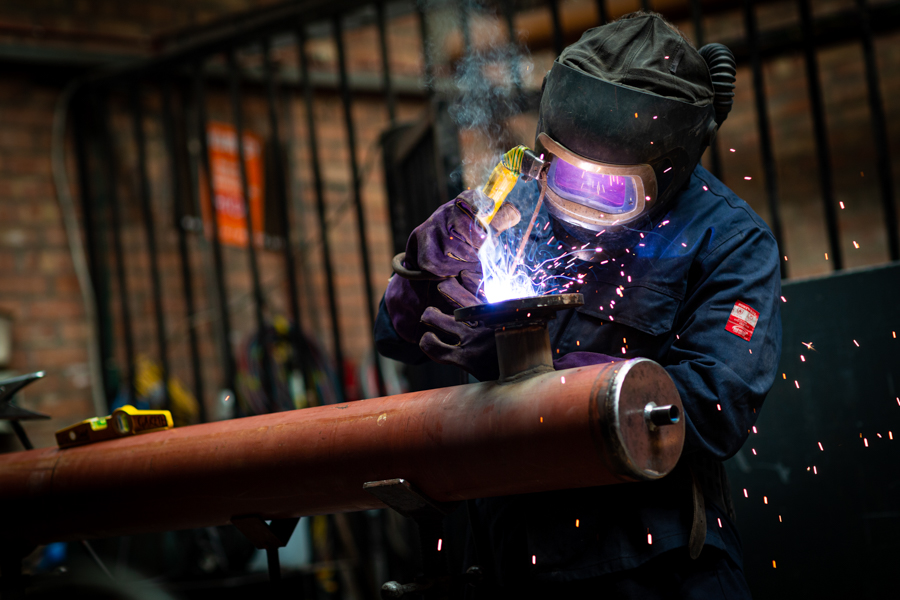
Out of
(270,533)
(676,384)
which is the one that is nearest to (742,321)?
(676,384)

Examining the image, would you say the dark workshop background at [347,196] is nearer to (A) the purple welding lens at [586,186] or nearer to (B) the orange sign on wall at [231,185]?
(B) the orange sign on wall at [231,185]

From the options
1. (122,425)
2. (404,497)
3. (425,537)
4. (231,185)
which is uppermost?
(231,185)

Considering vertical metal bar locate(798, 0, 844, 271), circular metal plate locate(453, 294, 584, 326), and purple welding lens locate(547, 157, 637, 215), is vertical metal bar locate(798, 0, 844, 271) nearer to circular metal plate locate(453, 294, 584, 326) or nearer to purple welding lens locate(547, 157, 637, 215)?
purple welding lens locate(547, 157, 637, 215)

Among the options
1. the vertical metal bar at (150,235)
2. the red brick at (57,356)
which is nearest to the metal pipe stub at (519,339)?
the vertical metal bar at (150,235)

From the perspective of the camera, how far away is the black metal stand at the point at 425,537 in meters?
1.34

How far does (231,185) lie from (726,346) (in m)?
3.87

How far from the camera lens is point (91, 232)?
383cm

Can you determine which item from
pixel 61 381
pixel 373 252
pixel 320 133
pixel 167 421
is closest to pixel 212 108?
pixel 320 133

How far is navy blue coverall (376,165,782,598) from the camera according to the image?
4.26 ft

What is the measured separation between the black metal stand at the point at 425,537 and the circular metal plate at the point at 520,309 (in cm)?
31

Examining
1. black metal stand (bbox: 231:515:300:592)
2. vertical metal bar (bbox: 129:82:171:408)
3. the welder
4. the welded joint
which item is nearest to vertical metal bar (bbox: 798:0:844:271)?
the welder

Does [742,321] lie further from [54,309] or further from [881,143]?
[54,309]

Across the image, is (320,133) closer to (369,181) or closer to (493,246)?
(369,181)

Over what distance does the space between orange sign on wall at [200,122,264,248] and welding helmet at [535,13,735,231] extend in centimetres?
340
